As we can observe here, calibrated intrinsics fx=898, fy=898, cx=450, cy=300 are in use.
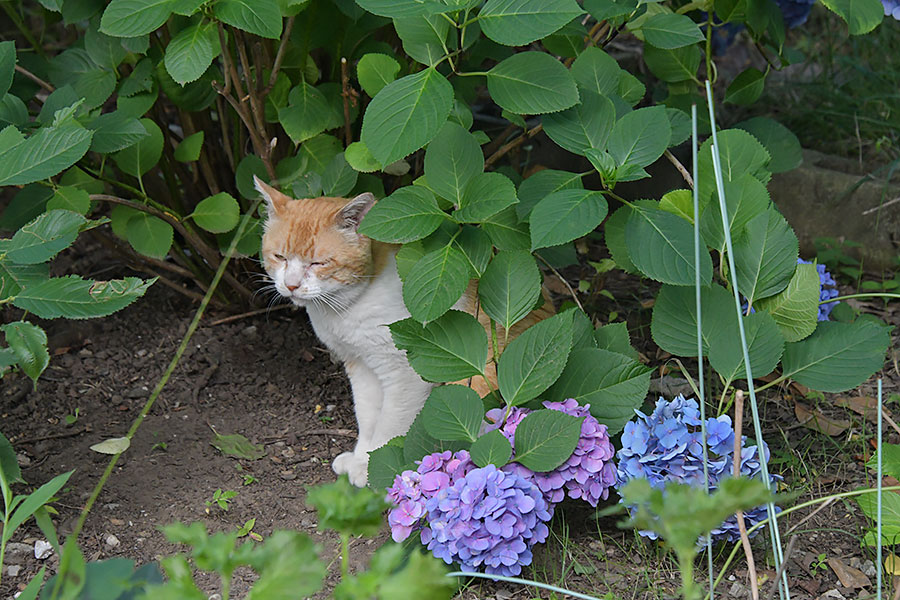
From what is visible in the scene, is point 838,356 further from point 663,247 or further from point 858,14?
point 858,14

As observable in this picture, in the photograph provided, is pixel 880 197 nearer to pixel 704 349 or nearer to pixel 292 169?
pixel 704 349

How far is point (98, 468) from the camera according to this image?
76.2 inches

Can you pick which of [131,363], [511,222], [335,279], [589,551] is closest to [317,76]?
[335,279]

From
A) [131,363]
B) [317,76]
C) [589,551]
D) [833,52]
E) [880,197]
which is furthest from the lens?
[833,52]

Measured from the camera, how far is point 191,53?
5.54 ft

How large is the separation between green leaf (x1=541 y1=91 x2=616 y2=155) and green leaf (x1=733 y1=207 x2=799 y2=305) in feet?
1.04

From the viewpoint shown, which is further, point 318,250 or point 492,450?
point 318,250

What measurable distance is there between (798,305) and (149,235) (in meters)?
1.42

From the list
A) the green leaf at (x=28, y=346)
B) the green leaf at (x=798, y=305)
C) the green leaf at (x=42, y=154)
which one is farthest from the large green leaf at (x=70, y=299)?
the green leaf at (x=798, y=305)

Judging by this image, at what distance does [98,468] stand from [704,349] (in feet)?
4.22

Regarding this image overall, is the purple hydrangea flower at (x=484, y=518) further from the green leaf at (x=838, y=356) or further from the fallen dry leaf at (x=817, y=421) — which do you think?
the fallen dry leaf at (x=817, y=421)

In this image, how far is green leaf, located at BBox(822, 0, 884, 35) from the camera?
66.7 inches

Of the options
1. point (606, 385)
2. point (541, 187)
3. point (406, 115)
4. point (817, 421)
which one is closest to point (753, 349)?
point (606, 385)

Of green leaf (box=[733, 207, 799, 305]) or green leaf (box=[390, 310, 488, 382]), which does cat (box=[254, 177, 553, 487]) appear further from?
green leaf (box=[733, 207, 799, 305])
